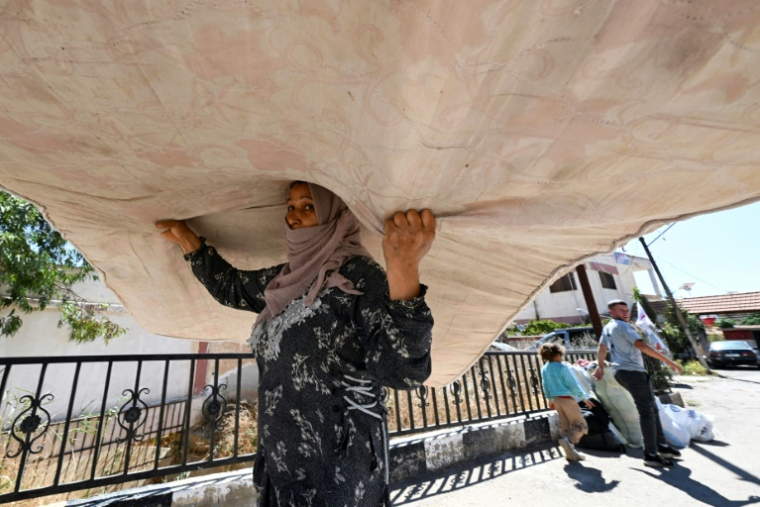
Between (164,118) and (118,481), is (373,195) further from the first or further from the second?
(118,481)

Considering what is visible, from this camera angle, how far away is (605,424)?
13.9 ft

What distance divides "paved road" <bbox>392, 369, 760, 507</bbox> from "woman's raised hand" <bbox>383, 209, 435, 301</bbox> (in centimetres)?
260

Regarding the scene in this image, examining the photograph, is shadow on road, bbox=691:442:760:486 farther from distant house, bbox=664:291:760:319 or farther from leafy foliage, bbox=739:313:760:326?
leafy foliage, bbox=739:313:760:326

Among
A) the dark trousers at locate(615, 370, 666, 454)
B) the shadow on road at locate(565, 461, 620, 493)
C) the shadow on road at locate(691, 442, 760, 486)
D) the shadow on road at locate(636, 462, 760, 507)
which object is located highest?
the dark trousers at locate(615, 370, 666, 454)

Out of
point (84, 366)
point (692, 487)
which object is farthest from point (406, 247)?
point (84, 366)

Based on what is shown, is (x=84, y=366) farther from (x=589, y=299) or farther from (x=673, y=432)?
(x=589, y=299)

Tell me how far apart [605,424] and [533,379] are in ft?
3.92

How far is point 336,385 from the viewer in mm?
1068

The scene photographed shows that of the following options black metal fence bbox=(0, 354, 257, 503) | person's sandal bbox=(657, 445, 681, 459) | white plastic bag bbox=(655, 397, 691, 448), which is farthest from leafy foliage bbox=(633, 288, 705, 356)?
black metal fence bbox=(0, 354, 257, 503)

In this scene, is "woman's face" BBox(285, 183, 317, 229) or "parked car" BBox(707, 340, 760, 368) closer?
"woman's face" BBox(285, 183, 317, 229)

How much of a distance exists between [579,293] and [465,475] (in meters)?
24.4


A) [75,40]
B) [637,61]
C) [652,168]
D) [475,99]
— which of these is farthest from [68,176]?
[652,168]

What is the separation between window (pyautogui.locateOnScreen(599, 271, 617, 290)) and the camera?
25.2 meters

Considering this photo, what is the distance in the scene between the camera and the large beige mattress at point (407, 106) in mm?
562
